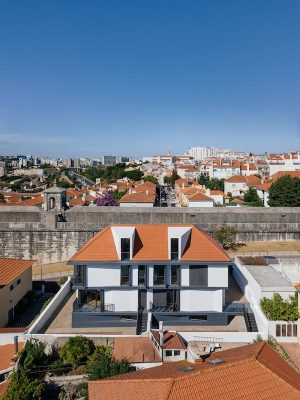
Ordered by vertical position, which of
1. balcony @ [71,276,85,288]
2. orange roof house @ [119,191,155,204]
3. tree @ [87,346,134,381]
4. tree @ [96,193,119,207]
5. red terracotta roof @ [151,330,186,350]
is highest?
orange roof house @ [119,191,155,204]

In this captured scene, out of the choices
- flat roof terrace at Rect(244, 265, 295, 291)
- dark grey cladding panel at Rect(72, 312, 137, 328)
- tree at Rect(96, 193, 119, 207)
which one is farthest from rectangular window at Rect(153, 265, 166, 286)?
tree at Rect(96, 193, 119, 207)

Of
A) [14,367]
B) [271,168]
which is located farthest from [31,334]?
[271,168]

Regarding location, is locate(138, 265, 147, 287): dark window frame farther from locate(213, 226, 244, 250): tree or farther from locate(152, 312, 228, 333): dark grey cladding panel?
locate(213, 226, 244, 250): tree

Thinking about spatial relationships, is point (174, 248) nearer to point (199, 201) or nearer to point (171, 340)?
point (171, 340)

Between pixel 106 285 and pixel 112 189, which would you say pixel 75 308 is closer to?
pixel 106 285

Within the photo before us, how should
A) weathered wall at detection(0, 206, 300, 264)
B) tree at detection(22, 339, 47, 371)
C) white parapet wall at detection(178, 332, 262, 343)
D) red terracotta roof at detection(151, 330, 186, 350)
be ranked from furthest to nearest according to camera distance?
weathered wall at detection(0, 206, 300, 264)
white parapet wall at detection(178, 332, 262, 343)
red terracotta roof at detection(151, 330, 186, 350)
tree at detection(22, 339, 47, 371)
